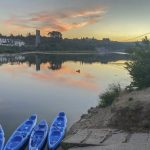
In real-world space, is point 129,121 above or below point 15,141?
above

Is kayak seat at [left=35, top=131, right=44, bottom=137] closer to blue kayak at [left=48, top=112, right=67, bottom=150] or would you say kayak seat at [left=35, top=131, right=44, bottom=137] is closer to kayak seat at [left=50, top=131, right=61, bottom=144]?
blue kayak at [left=48, top=112, right=67, bottom=150]

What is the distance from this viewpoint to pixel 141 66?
27.8 metres

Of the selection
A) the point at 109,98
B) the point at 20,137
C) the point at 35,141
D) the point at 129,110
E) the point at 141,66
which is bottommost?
the point at 35,141

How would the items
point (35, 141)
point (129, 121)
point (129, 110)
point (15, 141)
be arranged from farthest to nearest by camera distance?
point (35, 141), point (15, 141), point (129, 110), point (129, 121)

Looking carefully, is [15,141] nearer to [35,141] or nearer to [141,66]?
[35,141]

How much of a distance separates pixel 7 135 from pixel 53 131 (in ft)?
10.3

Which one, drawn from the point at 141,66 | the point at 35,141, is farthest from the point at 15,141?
the point at 141,66

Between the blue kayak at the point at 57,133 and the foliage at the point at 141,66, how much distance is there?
6877 millimetres

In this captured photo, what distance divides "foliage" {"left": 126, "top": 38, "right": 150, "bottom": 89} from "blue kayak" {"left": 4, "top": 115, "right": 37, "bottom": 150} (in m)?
8.92

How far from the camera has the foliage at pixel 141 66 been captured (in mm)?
27703

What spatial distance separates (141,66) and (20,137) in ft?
39.0

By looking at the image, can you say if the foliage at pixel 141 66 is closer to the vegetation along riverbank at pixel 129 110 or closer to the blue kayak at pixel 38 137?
the vegetation along riverbank at pixel 129 110

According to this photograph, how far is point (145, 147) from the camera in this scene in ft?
50.7

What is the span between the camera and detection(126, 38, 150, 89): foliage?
2770 cm
